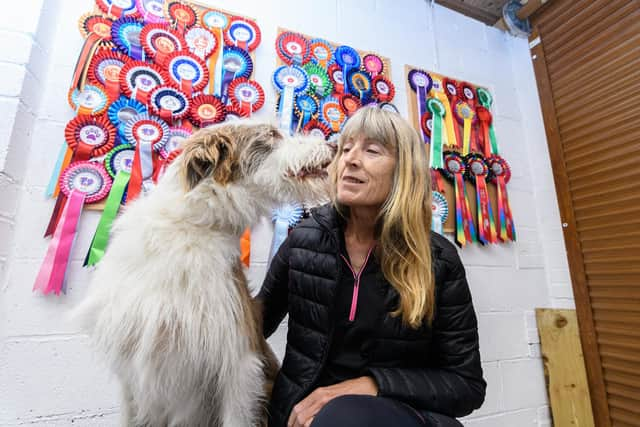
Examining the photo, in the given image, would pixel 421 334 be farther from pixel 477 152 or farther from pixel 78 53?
pixel 78 53

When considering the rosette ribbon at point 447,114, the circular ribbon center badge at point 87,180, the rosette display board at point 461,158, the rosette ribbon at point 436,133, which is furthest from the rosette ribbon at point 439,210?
the circular ribbon center badge at point 87,180

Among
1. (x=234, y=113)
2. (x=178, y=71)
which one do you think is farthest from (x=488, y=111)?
(x=178, y=71)

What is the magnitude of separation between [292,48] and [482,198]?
1.56 metres

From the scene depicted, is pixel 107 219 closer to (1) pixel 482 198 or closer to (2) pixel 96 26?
(2) pixel 96 26

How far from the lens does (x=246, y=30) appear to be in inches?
66.6

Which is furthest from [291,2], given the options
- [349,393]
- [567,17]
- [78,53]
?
[349,393]

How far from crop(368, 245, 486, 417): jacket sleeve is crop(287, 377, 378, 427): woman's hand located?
0.03 m

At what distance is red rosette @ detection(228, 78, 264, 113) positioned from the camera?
1.59m

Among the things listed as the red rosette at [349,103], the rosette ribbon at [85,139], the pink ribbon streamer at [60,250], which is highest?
the red rosette at [349,103]

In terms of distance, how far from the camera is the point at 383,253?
103 centimetres

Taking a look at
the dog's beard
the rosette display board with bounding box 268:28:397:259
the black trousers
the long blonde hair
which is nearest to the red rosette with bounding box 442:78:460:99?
the rosette display board with bounding box 268:28:397:259

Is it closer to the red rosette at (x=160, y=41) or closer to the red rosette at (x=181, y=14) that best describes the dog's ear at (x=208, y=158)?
the red rosette at (x=160, y=41)

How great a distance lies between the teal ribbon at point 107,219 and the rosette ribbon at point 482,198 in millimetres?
2023

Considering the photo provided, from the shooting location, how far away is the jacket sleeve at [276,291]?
4.00 feet
